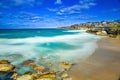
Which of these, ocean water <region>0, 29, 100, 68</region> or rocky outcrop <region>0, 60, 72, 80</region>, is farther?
ocean water <region>0, 29, 100, 68</region>

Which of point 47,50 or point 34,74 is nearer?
point 34,74

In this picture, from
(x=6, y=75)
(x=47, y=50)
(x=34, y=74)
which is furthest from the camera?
(x=47, y=50)

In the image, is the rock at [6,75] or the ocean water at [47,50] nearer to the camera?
the rock at [6,75]

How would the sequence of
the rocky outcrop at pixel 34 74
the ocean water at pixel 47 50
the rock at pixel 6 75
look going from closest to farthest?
1. the rocky outcrop at pixel 34 74
2. the rock at pixel 6 75
3. the ocean water at pixel 47 50

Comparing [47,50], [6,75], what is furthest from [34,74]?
[47,50]

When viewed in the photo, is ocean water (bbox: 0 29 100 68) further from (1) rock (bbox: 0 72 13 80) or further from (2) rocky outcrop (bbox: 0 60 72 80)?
(1) rock (bbox: 0 72 13 80)

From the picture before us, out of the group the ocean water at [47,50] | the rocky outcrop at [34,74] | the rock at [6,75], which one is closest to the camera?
the rocky outcrop at [34,74]

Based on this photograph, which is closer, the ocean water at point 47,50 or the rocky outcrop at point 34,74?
the rocky outcrop at point 34,74

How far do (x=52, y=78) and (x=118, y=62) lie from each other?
20.0ft

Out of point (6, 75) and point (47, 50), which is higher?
point (6, 75)

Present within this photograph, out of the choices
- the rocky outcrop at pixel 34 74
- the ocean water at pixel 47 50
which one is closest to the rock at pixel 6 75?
the rocky outcrop at pixel 34 74

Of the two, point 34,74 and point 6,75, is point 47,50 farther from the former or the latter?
point 6,75

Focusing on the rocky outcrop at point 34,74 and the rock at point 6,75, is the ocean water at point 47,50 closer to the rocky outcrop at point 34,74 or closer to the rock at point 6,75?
the rocky outcrop at point 34,74

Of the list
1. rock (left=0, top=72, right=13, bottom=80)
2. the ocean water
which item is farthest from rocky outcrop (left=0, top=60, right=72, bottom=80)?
the ocean water
